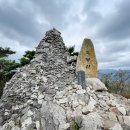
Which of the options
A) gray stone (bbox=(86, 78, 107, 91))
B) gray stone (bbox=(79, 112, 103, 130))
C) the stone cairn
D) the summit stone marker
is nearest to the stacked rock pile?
the stone cairn

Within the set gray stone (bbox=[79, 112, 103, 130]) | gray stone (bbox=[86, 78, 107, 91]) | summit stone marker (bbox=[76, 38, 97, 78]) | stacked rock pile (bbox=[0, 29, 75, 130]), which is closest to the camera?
gray stone (bbox=[79, 112, 103, 130])

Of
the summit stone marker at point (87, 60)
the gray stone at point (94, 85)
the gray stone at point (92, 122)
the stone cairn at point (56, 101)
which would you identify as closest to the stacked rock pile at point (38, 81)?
the stone cairn at point (56, 101)

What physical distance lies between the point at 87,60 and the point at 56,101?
2.48m

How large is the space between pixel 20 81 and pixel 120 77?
9969mm

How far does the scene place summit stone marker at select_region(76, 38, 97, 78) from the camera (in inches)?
428

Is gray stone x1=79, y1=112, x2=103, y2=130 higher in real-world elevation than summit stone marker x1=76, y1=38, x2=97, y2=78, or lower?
lower

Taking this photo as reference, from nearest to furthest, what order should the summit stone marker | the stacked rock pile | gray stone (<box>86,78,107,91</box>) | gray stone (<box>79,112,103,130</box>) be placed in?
1. gray stone (<box>79,112,103,130</box>)
2. the stacked rock pile
3. gray stone (<box>86,78,107,91</box>)
4. the summit stone marker

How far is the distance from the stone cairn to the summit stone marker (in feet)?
1.33

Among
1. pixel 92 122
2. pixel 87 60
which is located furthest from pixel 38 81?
pixel 92 122

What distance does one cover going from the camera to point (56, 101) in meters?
9.66

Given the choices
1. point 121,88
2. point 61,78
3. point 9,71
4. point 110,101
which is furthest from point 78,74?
point 9,71

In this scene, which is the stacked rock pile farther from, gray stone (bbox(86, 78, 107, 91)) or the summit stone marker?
gray stone (bbox(86, 78, 107, 91))

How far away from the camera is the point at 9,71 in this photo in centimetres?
1934

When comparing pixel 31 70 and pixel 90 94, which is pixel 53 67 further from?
pixel 90 94
